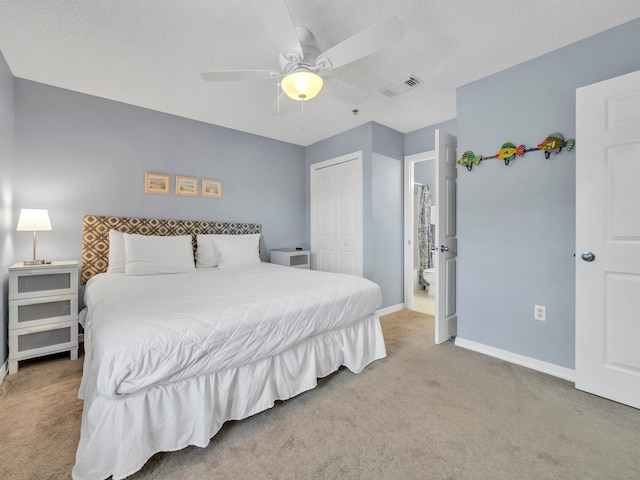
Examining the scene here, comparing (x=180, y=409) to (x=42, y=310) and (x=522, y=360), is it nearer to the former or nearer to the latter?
(x=42, y=310)

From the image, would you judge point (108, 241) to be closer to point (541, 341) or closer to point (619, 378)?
point (541, 341)

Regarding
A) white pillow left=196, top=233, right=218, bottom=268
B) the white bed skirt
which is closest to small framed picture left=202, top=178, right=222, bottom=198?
white pillow left=196, top=233, right=218, bottom=268

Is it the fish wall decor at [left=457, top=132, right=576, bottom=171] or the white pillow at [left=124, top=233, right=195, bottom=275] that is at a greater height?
the fish wall decor at [left=457, top=132, right=576, bottom=171]

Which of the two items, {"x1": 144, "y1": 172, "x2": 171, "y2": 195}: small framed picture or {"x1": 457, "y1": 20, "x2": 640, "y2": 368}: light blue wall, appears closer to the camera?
{"x1": 457, "y1": 20, "x2": 640, "y2": 368}: light blue wall

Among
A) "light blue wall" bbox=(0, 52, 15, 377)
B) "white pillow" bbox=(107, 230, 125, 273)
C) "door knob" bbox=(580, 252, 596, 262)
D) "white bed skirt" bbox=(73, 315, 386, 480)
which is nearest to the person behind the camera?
"white bed skirt" bbox=(73, 315, 386, 480)

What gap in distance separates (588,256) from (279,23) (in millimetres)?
2373

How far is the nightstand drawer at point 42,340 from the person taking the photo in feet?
7.38

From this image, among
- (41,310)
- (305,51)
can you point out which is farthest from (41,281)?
(305,51)

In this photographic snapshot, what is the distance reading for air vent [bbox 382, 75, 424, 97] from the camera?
2624 millimetres

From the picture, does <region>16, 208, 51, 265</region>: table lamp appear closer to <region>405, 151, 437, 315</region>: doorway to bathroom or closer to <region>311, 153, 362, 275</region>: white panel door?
<region>311, 153, 362, 275</region>: white panel door

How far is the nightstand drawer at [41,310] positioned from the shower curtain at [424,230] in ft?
17.0

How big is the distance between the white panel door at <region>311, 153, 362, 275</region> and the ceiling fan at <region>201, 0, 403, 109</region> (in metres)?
1.77

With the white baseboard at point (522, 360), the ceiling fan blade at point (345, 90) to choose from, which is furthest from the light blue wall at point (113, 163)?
the white baseboard at point (522, 360)

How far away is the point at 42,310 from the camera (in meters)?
Answer: 2.39
